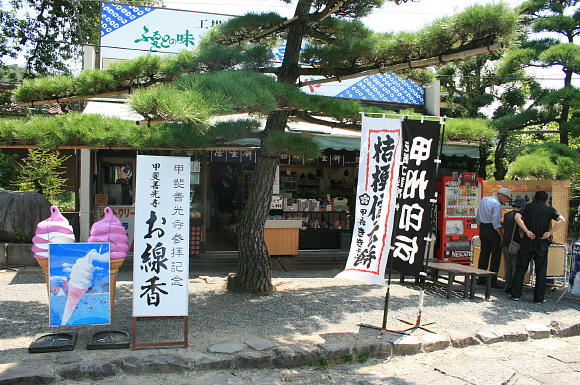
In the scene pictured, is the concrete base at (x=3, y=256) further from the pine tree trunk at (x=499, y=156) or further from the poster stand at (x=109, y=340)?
the pine tree trunk at (x=499, y=156)

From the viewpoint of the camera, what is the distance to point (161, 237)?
4.82 m

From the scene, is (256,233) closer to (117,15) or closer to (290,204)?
(290,204)

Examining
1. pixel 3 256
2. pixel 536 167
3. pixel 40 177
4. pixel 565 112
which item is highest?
pixel 565 112

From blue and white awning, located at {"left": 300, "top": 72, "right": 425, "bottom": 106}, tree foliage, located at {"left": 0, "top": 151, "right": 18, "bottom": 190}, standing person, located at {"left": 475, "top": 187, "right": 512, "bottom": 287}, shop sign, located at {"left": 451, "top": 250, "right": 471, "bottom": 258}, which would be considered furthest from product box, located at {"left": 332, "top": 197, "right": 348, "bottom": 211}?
tree foliage, located at {"left": 0, "top": 151, "right": 18, "bottom": 190}

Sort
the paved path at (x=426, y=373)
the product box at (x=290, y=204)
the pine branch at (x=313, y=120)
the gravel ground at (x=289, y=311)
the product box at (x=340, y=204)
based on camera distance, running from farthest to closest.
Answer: the product box at (x=340, y=204)
the product box at (x=290, y=204)
the pine branch at (x=313, y=120)
the gravel ground at (x=289, y=311)
the paved path at (x=426, y=373)

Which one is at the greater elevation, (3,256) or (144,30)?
(144,30)

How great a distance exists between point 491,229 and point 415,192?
137 inches

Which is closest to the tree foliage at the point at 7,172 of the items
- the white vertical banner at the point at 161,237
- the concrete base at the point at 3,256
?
the concrete base at the point at 3,256

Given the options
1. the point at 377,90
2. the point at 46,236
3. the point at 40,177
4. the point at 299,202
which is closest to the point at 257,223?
the point at 46,236

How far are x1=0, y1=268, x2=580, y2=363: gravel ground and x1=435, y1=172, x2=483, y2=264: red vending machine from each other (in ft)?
6.70

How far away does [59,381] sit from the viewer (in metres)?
4.19

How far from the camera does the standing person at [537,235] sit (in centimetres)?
724

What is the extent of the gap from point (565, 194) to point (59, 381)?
9.06 meters

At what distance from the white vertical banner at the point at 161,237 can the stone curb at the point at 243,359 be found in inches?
19.8
